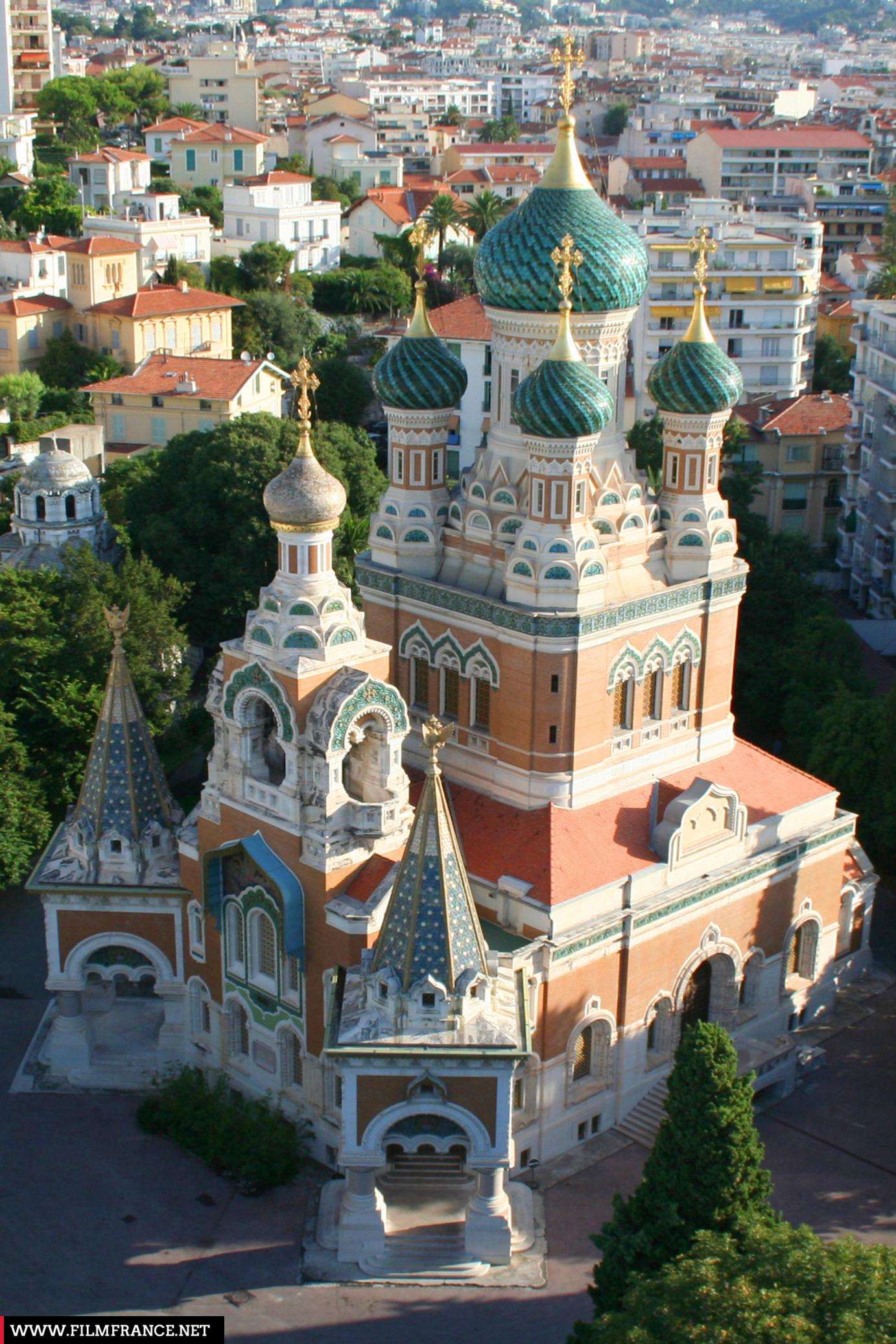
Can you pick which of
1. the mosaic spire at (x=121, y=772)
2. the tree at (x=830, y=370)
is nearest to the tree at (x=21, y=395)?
the tree at (x=830, y=370)

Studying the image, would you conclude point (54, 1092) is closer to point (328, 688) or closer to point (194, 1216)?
point (194, 1216)

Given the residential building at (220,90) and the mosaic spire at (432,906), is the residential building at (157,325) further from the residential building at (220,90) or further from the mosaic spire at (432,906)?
the residential building at (220,90)

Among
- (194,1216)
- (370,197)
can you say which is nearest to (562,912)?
(194,1216)

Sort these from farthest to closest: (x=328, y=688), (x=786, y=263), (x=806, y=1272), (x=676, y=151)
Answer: (x=676, y=151), (x=786, y=263), (x=328, y=688), (x=806, y=1272)

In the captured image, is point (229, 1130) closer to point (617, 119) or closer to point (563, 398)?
point (563, 398)

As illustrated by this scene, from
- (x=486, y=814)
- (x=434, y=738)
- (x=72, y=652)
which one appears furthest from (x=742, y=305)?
(x=434, y=738)

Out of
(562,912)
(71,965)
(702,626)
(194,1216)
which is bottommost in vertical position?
(194,1216)

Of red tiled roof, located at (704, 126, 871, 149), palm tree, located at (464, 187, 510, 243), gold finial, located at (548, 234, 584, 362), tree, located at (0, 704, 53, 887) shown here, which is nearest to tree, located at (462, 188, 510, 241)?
palm tree, located at (464, 187, 510, 243)

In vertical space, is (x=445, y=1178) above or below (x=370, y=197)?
below
